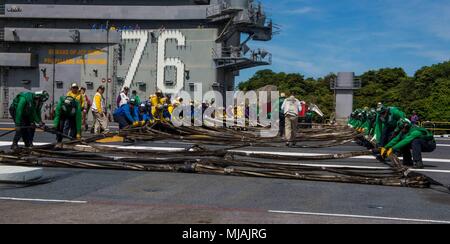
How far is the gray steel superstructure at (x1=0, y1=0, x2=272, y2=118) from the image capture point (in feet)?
128

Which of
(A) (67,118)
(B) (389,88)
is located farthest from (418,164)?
(B) (389,88)

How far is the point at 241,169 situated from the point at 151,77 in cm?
3195

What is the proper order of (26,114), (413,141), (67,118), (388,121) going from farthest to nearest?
(67,118)
(388,121)
(26,114)
(413,141)

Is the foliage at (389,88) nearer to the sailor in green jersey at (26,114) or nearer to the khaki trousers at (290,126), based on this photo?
the khaki trousers at (290,126)

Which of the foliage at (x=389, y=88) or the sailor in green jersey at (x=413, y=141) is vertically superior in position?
the foliage at (x=389, y=88)

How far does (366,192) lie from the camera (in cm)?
734

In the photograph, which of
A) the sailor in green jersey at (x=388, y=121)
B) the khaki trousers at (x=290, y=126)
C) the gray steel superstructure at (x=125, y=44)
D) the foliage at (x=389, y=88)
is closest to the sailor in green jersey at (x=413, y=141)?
the sailor in green jersey at (x=388, y=121)

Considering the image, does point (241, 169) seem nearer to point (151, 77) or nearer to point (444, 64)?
point (151, 77)

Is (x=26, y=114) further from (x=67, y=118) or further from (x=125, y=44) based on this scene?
(x=125, y=44)

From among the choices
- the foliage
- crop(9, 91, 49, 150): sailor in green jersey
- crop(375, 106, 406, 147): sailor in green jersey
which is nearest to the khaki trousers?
crop(375, 106, 406, 147): sailor in green jersey

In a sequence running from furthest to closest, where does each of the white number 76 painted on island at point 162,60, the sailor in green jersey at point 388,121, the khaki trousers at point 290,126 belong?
the white number 76 painted on island at point 162,60
the khaki trousers at point 290,126
the sailor in green jersey at point 388,121

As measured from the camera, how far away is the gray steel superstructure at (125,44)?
39000 millimetres

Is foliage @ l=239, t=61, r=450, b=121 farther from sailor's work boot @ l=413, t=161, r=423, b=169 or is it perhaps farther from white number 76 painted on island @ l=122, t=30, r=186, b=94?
sailor's work boot @ l=413, t=161, r=423, b=169

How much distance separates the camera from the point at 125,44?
3991 cm
